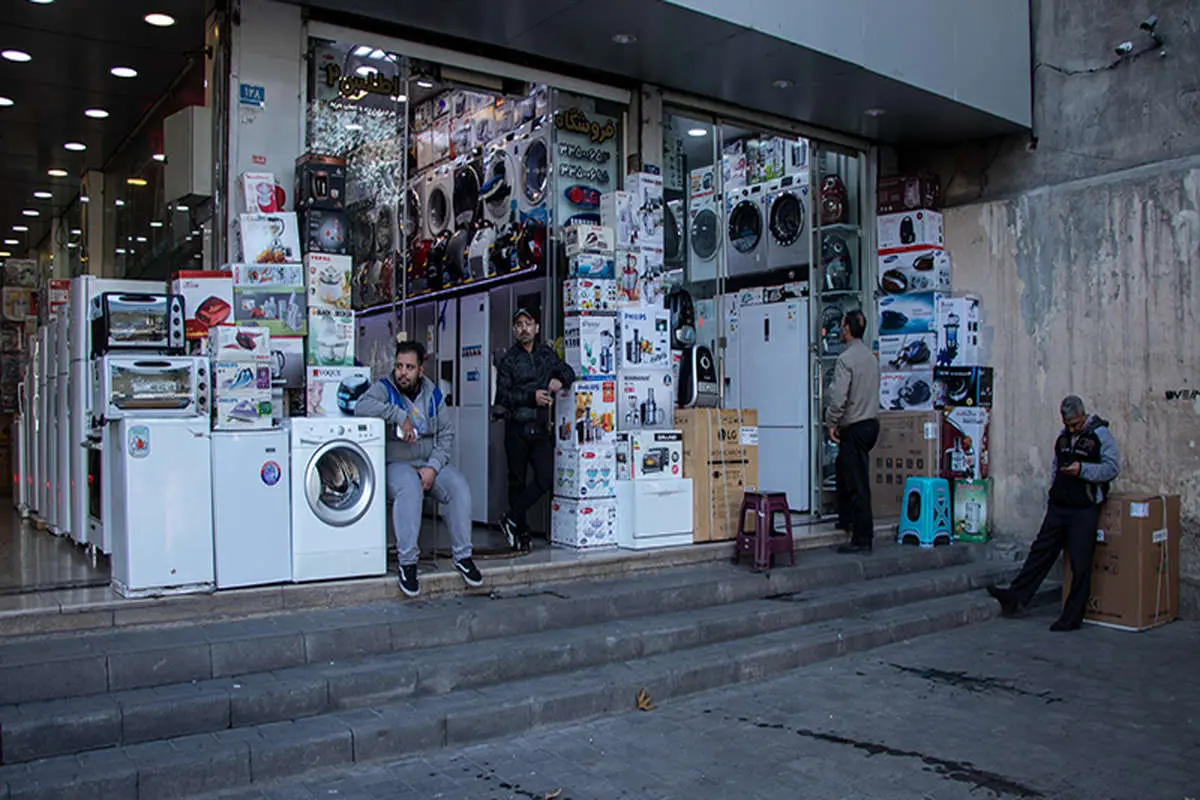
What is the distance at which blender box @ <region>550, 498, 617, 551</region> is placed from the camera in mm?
7422

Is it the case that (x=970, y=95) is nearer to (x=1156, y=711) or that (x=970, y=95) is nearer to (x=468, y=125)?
(x=468, y=125)

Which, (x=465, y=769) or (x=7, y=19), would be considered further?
(x=7, y=19)

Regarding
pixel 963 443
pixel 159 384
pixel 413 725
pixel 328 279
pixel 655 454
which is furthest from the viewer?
pixel 963 443

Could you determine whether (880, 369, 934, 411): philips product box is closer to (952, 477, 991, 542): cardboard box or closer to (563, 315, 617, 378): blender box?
(952, 477, 991, 542): cardboard box

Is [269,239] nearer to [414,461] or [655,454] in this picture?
[414,461]

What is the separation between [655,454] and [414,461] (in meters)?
2.04

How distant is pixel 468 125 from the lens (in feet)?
29.7

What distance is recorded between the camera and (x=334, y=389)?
6336mm

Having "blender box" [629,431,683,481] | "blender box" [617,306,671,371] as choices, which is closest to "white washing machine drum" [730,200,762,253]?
"blender box" [617,306,671,371]

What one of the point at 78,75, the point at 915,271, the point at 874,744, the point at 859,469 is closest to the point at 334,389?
the point at 874,744

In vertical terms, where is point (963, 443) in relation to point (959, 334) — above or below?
below

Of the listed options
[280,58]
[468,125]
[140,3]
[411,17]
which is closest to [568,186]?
[468,125]

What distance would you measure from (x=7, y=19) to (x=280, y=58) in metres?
2.46

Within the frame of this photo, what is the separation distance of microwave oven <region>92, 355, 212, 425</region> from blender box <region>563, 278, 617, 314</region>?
275 cm
